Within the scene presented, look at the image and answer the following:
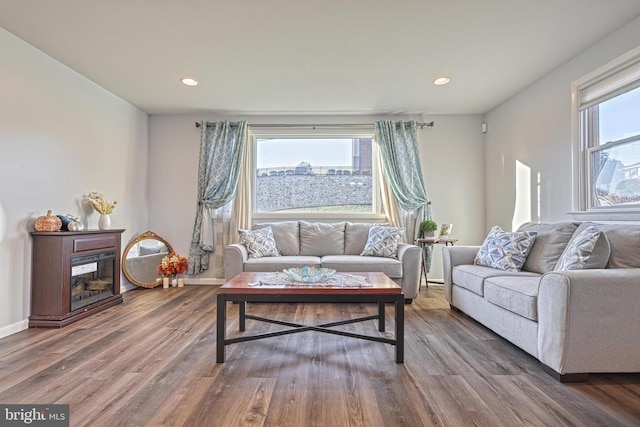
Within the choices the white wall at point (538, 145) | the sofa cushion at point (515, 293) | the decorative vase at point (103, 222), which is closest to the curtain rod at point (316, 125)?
the white wall at point (538, 145)

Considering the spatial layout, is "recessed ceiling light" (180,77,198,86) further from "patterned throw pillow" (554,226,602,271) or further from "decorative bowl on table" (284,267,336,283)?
"patterned throw pillow" (554,226,602,271)

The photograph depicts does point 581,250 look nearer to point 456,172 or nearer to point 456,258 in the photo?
point 456,258

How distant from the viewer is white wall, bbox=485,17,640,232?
299 centimetres

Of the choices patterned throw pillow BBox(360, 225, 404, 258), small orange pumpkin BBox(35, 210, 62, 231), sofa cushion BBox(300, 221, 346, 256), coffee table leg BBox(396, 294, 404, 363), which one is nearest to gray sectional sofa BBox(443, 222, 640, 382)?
coffee table leg BBox(396, 294, 404, 363)

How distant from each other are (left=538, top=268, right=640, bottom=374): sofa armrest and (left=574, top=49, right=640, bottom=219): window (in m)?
1.11

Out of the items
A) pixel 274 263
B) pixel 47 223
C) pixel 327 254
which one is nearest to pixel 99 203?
Answer: pixel 47 223

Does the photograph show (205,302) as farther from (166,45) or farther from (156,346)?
(166,45)

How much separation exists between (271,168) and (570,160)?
354cm

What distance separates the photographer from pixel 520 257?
2.96 meters

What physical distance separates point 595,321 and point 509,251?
3.84 ft

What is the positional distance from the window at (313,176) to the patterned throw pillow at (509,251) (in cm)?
192

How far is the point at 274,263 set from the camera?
3.76 meters

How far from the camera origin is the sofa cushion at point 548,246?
2.76 meters

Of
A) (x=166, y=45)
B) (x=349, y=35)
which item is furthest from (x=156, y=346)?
(x=349, y=35)
